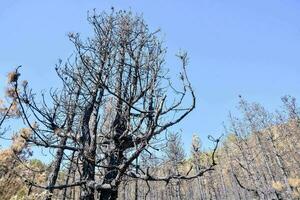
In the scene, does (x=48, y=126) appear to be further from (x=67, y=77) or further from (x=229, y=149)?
(x=229, y=149)

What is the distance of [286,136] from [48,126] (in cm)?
2793

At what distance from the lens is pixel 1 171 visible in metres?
6.77

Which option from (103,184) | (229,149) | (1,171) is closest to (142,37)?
(103,184)

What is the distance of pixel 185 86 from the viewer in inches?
132

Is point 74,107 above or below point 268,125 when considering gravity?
below

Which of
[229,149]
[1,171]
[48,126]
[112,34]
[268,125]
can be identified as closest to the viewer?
[48,126]

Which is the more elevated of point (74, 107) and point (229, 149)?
point (229, 149)

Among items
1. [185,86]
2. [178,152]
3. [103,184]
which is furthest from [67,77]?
[178,152]

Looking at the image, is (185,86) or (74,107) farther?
(74,107)

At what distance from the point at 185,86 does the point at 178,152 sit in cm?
2697

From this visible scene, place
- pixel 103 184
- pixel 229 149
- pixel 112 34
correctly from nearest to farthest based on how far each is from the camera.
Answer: pixel 103 184, pixel 112 34, pixel 229 149

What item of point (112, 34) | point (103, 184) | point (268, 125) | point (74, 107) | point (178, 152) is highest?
point (268, 125)

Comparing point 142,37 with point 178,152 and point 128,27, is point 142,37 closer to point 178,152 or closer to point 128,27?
point 128,27

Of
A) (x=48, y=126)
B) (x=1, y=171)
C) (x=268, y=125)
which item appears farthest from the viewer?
(x=268, y=125)
